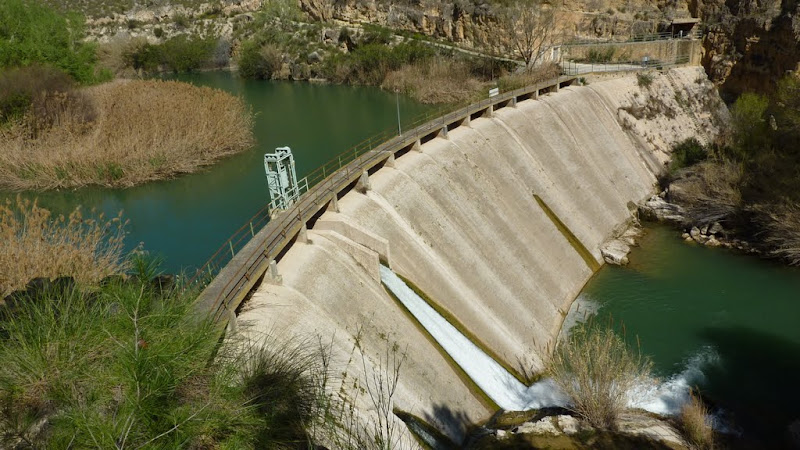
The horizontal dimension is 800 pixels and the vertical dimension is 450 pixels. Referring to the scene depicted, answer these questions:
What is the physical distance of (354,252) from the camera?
50.4ft

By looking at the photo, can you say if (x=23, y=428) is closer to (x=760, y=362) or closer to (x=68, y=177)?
(x=760, y=362)

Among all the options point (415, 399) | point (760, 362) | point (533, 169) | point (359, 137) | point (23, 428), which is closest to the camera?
point (23, 428)

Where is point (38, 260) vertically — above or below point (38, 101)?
below

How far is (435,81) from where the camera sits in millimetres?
50906

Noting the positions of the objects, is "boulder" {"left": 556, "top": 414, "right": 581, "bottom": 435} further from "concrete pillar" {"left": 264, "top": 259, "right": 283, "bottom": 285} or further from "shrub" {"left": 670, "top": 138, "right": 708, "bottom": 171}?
"shrub" {"left": 670, "top": 138, "right": 708, "bottom": 171}

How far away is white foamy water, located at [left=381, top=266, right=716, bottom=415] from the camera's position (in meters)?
15.6

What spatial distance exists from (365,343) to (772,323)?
51.3ft

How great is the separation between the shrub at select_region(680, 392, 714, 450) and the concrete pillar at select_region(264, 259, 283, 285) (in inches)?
445

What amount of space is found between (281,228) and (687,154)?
88.4ft

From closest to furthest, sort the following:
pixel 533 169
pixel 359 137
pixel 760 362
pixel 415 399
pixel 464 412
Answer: pixel 415 399 → pixel 464 412 → pixel 760 362 → pixel 533 169 → pixel 359 137

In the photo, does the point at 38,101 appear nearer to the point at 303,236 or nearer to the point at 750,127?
the point at 303,236

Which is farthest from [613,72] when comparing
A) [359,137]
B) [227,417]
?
[227,417]

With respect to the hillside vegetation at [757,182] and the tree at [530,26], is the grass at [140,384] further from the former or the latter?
the tree at [530,26]

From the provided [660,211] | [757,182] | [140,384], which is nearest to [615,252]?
[660,211]
